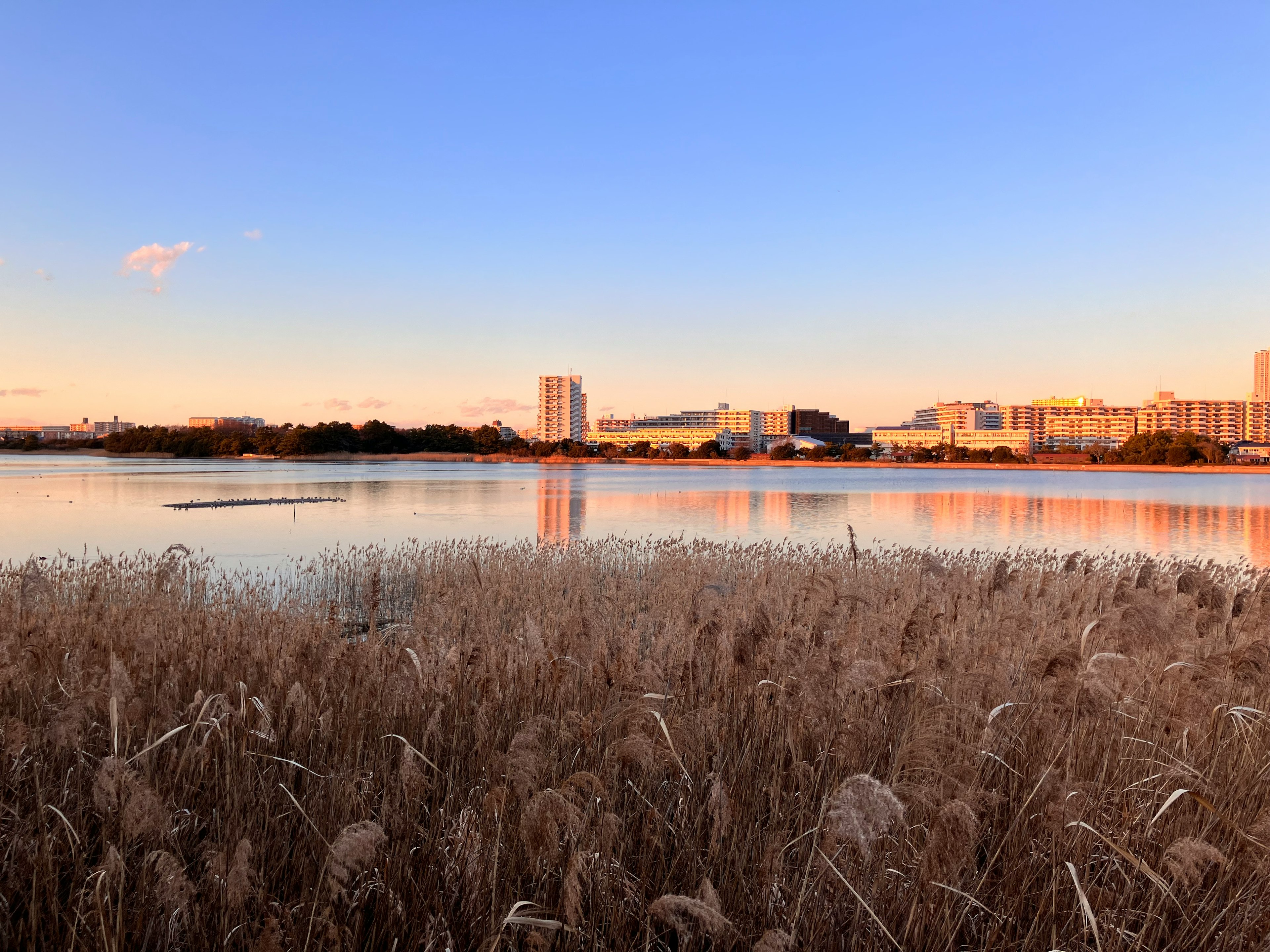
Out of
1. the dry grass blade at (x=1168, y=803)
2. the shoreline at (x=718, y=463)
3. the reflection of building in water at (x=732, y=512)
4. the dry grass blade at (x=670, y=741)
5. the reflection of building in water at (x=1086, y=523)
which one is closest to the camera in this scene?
the dry grass blade at (x=1168, y=803)

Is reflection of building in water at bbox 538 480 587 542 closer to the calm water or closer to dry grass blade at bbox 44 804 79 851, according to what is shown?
the calm water

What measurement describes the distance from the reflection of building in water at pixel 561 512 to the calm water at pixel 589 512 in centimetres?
26

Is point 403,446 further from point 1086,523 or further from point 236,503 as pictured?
point 1086,523

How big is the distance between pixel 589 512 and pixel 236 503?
16.7 m

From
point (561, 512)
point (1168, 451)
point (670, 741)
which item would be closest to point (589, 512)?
point (561, 512)

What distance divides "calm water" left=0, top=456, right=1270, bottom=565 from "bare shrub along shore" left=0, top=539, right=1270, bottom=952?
17.9 meters

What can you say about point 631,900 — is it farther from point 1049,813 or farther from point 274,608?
point 274,608

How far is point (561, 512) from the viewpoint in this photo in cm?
4156

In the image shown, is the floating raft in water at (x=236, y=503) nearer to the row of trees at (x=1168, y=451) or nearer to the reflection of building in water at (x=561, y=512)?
the reflection of building in water at (x=561, y=512)

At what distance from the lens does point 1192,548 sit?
28844 millimetres

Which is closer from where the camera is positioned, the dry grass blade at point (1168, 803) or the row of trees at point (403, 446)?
the dry grass blade at point (1168, 803)

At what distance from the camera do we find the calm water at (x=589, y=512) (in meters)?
28.0

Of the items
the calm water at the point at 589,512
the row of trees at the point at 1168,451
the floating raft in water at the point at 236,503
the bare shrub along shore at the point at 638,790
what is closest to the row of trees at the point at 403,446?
the row of trees at the point at 1168,451

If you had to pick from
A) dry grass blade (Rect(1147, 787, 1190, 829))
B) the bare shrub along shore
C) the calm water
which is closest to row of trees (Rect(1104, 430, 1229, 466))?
the calm water
